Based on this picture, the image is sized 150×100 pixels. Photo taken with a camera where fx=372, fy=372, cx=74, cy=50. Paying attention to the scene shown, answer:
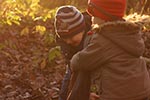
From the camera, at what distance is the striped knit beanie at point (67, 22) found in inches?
161

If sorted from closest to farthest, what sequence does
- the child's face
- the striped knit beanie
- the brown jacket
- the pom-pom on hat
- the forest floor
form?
the brown jacket
the pom-pom on hat
the striped knit beanie
the child's face
the forest floor

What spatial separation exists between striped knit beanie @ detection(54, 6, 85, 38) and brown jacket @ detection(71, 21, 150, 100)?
1.82 ft

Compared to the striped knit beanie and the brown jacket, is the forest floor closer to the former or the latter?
the striped knit beanie

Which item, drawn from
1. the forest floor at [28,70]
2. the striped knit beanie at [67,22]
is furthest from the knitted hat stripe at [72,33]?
the forest floor at [28,70]

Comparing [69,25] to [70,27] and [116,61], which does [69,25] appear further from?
[116,61]

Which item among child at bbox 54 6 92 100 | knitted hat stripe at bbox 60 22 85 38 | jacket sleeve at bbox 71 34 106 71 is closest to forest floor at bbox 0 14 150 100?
child at bbox 54 6 92 100

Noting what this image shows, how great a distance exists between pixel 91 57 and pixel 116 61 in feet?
0.79

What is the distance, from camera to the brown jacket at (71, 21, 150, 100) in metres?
3.53

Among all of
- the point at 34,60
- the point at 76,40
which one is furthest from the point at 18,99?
the point at 76,40

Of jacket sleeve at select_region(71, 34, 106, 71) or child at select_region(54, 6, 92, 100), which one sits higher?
child at select_region(54, 6, 92, 100)

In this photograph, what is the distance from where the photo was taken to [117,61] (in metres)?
3.54

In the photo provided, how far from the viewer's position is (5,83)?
302 inches

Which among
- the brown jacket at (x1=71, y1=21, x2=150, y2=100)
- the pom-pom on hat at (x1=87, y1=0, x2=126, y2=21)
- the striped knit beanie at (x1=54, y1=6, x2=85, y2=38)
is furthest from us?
the striped knit beanie at (x1=54, y1=6, x2=85, y2=38)

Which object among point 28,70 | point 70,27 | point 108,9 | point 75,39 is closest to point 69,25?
point 70,27
